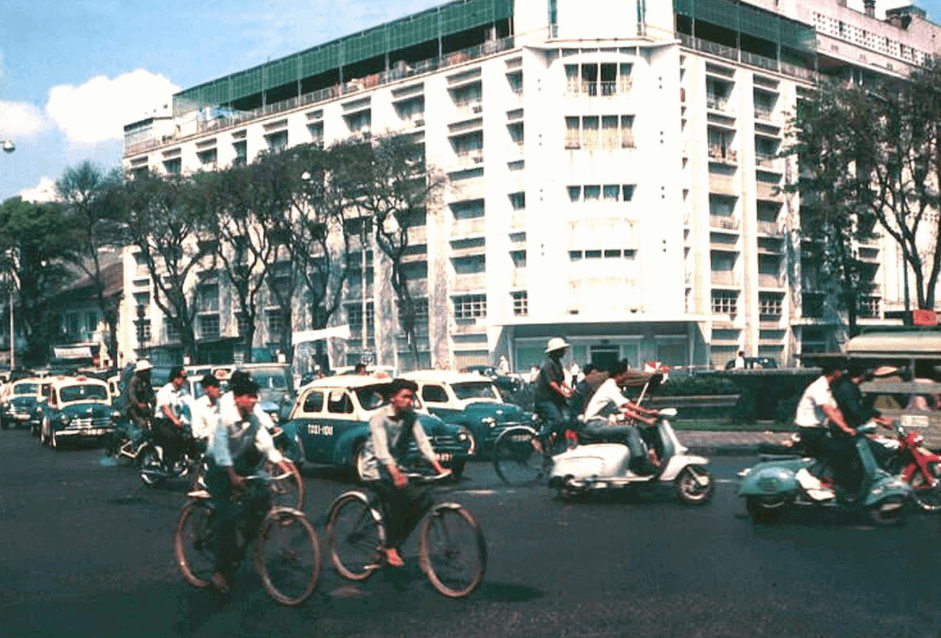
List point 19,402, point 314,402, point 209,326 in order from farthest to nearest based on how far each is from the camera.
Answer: point 209,326
point 19,402
point 314,402

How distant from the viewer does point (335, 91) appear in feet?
244

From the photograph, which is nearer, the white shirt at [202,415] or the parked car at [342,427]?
the white shirt at [202,415]

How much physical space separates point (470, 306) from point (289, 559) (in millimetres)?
57754

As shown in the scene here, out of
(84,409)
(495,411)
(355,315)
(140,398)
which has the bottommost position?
(84,409)

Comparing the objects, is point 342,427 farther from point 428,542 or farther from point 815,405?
point 428,542

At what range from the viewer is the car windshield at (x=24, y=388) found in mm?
38844

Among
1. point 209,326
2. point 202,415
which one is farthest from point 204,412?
point 209,326

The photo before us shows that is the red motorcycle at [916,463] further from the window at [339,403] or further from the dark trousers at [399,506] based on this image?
the window at [339,403]

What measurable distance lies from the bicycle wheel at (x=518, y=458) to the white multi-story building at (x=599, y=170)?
42.3 m

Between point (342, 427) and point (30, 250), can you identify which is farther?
point (30, 250)

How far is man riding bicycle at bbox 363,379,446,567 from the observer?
28.2 feet

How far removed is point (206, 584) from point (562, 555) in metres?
3.18

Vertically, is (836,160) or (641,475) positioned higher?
(836,160)

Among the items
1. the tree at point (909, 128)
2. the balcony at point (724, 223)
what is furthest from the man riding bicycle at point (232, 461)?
the balcony at point (724, 223)
